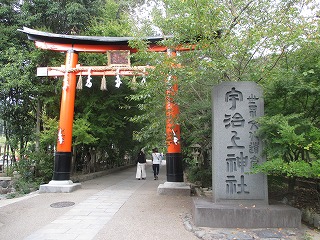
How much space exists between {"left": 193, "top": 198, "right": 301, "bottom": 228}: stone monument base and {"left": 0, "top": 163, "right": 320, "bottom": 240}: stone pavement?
0.49 ft

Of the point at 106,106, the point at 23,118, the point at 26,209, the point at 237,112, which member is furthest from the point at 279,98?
the point at 23,118

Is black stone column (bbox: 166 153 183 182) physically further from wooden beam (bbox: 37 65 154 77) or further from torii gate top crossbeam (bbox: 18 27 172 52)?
torii gate top crossbeam (bbox: 18 27 172 52)

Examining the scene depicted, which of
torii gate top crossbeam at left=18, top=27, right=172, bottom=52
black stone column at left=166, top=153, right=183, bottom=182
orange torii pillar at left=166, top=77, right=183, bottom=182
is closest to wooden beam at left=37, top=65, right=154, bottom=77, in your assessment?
torii gate top crossbeam at left=18, top=27, right=172, bottom=52

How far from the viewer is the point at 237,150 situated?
5879 mm

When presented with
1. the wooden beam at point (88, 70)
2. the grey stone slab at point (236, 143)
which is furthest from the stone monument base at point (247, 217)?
the wooden beam at point (88, 70)

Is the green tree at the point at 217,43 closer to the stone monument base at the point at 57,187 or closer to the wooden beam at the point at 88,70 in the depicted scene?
the wooden beam at the point at 88,70

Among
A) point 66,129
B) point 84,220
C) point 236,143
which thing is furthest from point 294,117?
point 66,129

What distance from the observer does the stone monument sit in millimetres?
5688

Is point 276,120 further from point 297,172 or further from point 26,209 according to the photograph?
point 26,209

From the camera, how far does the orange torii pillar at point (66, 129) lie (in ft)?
32.1

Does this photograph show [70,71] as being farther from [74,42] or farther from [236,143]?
[236,143]

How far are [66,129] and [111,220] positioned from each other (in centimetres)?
522

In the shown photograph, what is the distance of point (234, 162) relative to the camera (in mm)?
5855

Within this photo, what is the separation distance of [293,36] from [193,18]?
216cm
